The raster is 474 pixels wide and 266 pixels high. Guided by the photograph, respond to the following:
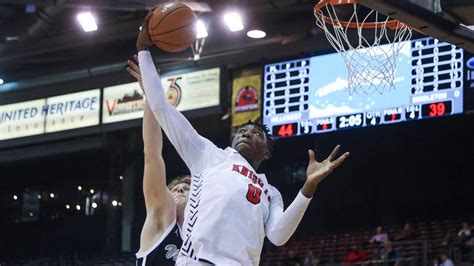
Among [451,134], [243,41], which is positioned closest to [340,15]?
[243,41]

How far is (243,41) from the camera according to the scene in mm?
17078

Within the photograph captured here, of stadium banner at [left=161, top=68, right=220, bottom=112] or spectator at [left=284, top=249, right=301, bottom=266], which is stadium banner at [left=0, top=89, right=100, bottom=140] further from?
spectator at [left=284, top=249, right=301, bottom=266]

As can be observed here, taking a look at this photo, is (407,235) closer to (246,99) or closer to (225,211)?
(246,99)

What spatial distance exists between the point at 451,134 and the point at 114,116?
22.4 ft

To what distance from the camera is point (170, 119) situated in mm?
3998

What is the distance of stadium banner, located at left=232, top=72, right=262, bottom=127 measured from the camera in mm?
15742

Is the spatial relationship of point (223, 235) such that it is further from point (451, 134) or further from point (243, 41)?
point (451, 134)

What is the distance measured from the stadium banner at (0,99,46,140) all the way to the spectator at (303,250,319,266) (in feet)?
19.4

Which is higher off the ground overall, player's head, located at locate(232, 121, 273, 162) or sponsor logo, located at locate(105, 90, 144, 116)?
sponsor logo, located at locate(105, 90, 144, 116)

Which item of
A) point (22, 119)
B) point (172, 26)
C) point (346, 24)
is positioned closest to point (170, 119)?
point (172, 26)

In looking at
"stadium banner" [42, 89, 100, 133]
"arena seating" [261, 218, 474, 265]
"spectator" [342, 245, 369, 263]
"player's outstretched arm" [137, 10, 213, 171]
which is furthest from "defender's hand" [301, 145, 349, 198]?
"stadium banner" [42, 89, 100, 133]

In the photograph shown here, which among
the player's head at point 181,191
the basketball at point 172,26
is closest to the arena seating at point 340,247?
the player's head at point 181,191

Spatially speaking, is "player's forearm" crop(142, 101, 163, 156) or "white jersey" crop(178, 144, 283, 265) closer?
"white jersey" crop(178, 144, 283, 265)

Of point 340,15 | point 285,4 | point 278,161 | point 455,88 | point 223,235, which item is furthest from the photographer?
point 278,161
